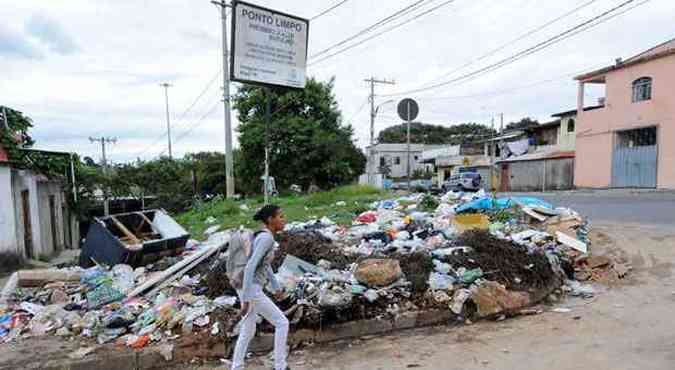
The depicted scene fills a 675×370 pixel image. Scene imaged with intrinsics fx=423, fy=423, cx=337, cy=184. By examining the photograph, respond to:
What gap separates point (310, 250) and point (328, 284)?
1.31m

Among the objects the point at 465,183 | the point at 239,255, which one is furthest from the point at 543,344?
the point at 465,183

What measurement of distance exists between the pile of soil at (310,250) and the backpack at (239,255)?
201cm

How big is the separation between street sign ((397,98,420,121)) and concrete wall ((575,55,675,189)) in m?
13.2

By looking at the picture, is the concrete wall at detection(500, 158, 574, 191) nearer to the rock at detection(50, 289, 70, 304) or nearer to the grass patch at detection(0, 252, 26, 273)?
the grass patch at detection(0, 252, 26, 273)

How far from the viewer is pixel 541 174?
27328 millimetres

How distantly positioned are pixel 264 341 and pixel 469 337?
6.59 feet

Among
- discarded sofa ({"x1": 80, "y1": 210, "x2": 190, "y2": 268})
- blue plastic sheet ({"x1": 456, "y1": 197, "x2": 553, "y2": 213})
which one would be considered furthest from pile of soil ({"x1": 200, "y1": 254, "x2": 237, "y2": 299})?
blue plastic sheet ({"x1": 456, "y1": 197, "x2": 553, "y2": 213})

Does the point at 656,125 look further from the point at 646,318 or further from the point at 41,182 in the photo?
the point at 41,182

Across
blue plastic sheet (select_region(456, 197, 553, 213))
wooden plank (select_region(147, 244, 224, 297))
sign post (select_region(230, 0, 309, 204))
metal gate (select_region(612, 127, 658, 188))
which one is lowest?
wooden plank (select_region(147, 244, 224, 297))

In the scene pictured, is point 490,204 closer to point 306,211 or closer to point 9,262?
point 306,211

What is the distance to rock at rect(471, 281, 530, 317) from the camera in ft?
15.4

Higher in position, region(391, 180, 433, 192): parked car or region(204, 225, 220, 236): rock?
region(204, 225, 220, 236): rock

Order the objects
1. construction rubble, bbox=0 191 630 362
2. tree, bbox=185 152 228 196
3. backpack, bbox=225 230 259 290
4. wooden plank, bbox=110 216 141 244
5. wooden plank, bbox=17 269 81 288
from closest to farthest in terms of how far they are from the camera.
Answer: backpack, bbox=225 230 259 290 → construction rubble, bbox=0 191 630 362 → wooden plank, bbox=17 269 81 288 → wooden plank, bbox=110 216 141 244 → tree, bbox=185 152 228 196

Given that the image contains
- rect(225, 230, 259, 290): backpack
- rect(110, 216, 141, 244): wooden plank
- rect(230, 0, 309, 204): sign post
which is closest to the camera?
rect(225, 230, 259, 290): backpack
